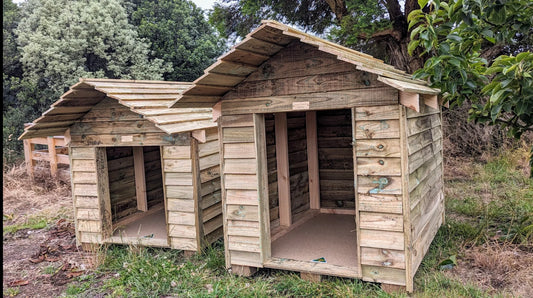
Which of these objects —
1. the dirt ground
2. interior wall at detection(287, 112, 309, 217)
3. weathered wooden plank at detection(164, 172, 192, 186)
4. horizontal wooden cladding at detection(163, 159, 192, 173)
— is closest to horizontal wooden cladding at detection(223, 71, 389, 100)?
horizontal wooden cladding at detection(163, 159, 192, 173)

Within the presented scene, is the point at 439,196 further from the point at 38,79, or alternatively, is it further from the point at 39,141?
the point at 38,79

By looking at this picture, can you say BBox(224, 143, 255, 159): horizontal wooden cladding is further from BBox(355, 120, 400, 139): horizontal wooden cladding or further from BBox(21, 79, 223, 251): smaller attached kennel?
BBox(355, 120, 400, 139): horizontal wooden cladding

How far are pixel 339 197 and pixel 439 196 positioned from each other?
1621 millimetres

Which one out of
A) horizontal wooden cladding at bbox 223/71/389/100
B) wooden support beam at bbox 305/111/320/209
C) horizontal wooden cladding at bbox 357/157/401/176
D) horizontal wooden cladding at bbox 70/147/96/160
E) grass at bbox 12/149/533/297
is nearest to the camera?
horizontal wooden cladding at bbox 357/157/401/176

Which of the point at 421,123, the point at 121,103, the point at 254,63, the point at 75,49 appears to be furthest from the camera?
the point at 75,49

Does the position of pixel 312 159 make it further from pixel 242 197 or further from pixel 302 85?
pixel 302 85

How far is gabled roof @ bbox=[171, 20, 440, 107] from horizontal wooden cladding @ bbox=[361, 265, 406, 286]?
1.71 meters

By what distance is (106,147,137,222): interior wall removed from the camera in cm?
687

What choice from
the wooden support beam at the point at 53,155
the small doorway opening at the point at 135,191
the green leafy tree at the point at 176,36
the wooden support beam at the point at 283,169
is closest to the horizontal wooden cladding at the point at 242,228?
the wooden support beam at the point at 283,169

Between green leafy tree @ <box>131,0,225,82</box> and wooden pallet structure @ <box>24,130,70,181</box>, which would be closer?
wooden pallet structure @ <box>24,130,70,181</box>

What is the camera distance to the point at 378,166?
4.03 meters

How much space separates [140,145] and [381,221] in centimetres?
323

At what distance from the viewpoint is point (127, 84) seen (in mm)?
6062

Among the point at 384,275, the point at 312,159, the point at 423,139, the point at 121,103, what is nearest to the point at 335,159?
the point at 312,159
